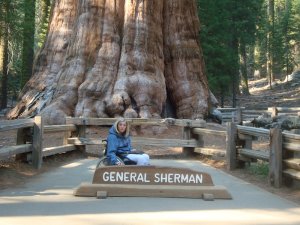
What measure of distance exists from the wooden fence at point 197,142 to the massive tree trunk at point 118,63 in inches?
80.6

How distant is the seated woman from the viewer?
333 inches

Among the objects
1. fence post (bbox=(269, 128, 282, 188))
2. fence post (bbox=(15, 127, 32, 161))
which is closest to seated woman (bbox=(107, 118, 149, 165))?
fence post (bbox=(269, 128, 282, 188))

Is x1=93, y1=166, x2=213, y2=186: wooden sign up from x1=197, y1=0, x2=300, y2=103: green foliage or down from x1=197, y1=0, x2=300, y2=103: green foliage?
down

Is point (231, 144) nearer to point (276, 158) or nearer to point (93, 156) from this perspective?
point (276, 158)

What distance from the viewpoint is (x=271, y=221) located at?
233 inches

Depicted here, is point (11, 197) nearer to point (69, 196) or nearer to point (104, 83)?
point (69, 196)

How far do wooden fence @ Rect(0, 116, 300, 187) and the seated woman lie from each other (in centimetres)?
191

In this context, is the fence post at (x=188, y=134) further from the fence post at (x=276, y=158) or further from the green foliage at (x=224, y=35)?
the green foliage at (x=224, y=35)

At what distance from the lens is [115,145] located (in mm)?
8516

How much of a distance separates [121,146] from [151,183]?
4.52 feet

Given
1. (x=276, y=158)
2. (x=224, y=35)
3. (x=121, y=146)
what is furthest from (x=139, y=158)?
(x=224, y=35)

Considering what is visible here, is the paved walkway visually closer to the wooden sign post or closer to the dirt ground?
the wooden sign post

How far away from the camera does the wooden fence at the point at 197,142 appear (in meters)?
8.84

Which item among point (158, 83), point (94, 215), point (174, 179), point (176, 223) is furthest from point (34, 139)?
point (158, 83)
